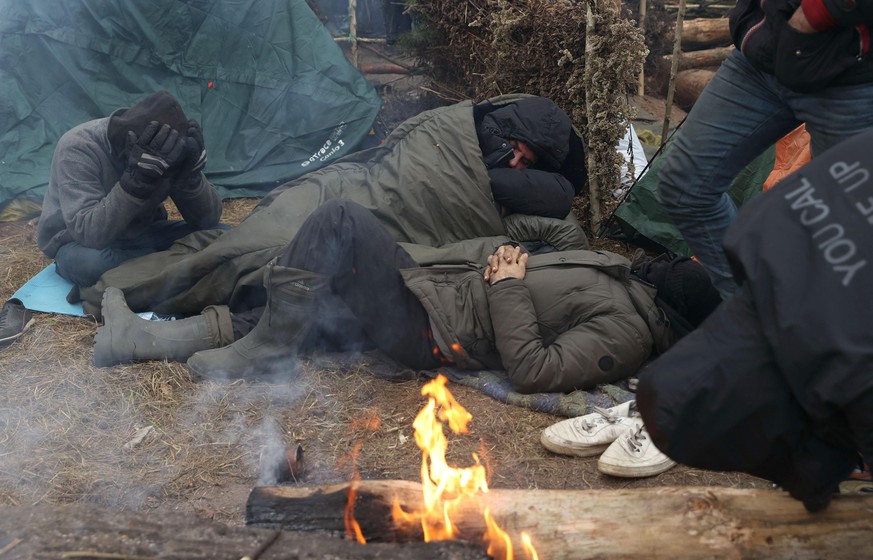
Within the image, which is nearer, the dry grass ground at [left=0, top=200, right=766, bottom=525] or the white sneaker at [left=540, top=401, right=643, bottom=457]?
the dry grass ground at [left=0, top=200, right=766, bottom=525]

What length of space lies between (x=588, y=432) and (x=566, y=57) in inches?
121

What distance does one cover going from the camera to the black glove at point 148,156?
3.99 m

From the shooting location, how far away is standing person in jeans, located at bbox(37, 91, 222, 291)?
4.04m

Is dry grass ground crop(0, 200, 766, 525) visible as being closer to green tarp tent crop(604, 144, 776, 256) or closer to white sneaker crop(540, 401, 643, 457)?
white sneaker crop(540, 401, 643, 457)

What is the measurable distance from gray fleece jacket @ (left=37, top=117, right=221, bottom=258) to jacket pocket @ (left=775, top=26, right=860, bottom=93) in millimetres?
3257

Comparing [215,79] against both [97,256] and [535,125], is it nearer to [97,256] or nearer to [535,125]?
[97,256]

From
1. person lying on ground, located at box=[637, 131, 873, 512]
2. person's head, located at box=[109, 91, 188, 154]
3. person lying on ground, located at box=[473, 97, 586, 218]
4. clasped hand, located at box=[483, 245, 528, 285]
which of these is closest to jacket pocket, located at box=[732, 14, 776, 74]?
person lying on ground, located at box=[637, 131, 873, 512]

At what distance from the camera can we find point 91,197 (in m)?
4.20

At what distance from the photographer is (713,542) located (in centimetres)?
202

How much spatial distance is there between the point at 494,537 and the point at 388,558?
1.12 ft

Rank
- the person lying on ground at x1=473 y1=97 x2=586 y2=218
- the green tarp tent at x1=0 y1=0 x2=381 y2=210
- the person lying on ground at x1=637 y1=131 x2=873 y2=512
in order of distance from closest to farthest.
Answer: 1. the person lying on ground at x1=637 y1=131 x2=873 y2=512
2. the person lying on ground at x1=473 y1=97 x2=586 y2=218
3. the green tarp tent at x1=0 y1=0 x2=381 y2=210

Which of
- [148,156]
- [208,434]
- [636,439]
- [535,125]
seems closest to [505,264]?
[636,439]

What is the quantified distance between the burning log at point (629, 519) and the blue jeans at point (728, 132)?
1450 mm

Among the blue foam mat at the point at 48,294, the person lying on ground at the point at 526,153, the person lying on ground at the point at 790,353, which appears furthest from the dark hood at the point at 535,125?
the person lying on ground at the point at 790,353
